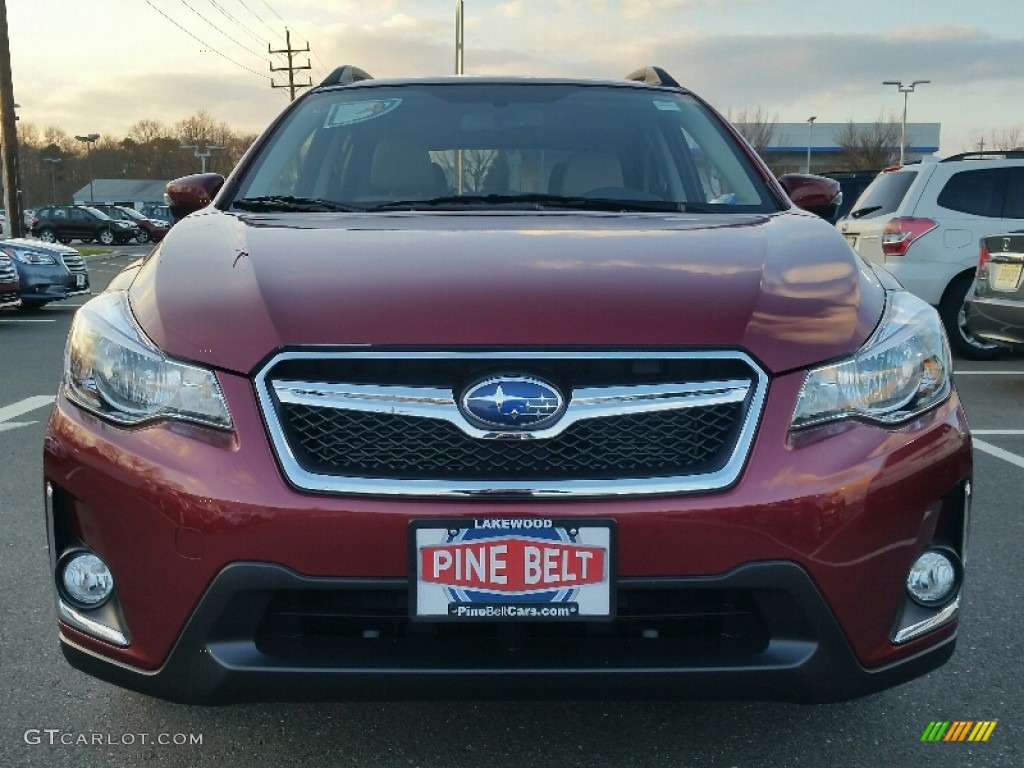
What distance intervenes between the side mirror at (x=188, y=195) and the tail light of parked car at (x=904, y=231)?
707 cm

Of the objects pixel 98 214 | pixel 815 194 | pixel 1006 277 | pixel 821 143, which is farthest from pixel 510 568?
pixel 821 143

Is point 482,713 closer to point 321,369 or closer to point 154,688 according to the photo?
point 154,688

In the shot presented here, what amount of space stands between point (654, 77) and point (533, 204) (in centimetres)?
126

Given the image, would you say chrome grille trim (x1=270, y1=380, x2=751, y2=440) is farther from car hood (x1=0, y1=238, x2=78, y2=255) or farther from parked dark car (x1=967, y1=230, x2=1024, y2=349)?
car hood (x1=0, y1=238, x2=78, y2=255)

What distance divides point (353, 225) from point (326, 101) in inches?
44.7

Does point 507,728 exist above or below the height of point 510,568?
below

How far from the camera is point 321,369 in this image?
197cm

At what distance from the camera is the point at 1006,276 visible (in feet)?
24.4

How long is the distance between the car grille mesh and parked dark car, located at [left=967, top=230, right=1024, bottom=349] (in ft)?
20.1

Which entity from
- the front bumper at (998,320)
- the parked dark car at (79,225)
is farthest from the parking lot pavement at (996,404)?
the parked dark car at (79,225)

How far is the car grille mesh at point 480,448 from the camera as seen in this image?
195cm

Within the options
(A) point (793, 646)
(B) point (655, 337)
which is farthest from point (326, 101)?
(A) point (793, 646)

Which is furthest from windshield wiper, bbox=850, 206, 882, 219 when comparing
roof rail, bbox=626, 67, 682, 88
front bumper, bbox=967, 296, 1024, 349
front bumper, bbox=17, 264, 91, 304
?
front bumper, bbox=17, 264, 91, 304

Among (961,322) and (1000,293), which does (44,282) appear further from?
(1000,293)
